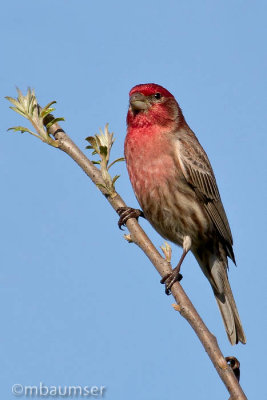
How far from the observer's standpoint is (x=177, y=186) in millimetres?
8047

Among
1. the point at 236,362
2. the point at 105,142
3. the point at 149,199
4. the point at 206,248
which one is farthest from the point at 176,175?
the point at 236,362

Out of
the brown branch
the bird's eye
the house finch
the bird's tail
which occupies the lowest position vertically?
the brown branch

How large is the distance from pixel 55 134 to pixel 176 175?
3059 mm

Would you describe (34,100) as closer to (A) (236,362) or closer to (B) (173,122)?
(A) (236,362)

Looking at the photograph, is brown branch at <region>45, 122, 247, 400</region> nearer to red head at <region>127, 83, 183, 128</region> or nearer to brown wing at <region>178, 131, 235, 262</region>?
brown wing at <region>178, 131, 235, 262</region>

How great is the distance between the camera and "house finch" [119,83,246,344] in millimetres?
7961

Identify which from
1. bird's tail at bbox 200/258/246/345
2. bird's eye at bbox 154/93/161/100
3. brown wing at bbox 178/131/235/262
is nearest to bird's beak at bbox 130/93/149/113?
bird's eye at bbox 154/93/161/100

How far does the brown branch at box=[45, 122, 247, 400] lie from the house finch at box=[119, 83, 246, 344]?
2.54 m

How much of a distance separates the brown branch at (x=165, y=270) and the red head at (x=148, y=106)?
9.99 ft

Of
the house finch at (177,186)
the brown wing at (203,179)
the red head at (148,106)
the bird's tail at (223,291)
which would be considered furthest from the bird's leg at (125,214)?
the bird's tail at (223,291)

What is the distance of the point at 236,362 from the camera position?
4312 millimetres

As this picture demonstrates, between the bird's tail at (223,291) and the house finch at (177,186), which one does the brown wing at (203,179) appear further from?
the bird's tail at (223,291)

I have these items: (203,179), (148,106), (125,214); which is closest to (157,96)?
(148,106)

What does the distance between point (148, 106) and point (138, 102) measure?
18 centimetres
